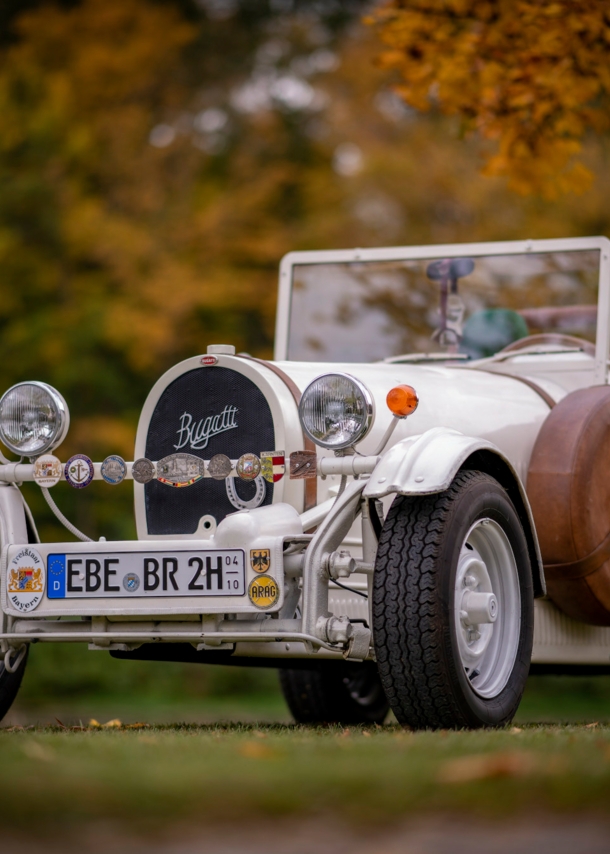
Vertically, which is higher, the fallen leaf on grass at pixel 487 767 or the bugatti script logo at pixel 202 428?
the bugatti script logo at pixel 202 428

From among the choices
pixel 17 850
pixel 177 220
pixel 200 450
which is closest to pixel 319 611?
pixel 200 450

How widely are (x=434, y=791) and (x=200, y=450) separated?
258 centimetres

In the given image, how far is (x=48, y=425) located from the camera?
5.02 meters

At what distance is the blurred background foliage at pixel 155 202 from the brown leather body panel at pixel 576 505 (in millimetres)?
10896

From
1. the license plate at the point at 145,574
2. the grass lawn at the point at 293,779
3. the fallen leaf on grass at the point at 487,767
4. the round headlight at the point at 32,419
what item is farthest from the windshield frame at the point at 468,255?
the fallen leaf on grass at the point at 487,767

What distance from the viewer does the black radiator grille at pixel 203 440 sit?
16.5 ft

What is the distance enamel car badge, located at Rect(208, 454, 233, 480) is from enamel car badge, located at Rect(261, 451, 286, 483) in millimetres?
124

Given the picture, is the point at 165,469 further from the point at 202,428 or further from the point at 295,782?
the point at 295,782

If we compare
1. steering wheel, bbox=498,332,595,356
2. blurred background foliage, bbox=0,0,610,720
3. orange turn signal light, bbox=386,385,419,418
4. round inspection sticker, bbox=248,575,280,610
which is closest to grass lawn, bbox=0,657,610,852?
round inspection sticker, bbox=248,575,280,610

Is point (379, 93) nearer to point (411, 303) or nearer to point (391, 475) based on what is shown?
point (411, 303)

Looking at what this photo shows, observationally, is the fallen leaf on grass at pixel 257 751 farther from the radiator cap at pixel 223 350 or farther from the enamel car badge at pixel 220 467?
the radiator cap at pixel 223 350

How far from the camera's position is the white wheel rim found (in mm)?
4496

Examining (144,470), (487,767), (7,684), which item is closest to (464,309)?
(144,470)

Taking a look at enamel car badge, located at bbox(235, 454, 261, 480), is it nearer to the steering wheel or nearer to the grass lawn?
the grass lawn
